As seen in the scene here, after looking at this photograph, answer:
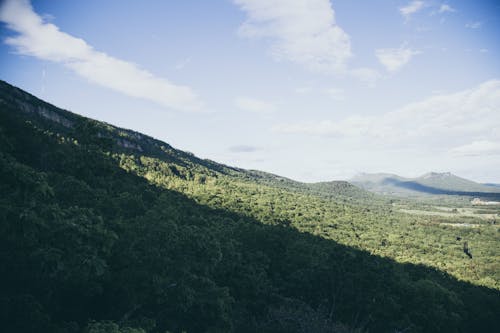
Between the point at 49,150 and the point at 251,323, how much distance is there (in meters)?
41.0

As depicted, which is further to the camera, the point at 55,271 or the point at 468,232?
the point at 468,232

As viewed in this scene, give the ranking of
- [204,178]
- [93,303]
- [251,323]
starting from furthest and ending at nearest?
[204,178], [251,323], [93,303]

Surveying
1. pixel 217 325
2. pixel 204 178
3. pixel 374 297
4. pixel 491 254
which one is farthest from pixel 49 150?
pixel 491 254

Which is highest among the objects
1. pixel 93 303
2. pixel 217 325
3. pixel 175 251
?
pixel 175 251

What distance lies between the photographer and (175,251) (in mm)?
18672

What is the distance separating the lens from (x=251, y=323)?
22922mm

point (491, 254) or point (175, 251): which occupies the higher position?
point (175, 251)

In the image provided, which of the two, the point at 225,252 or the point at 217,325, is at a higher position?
the point at 225,252

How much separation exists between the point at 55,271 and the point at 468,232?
7637 inches

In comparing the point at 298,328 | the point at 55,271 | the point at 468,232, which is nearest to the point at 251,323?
the point at 298,328

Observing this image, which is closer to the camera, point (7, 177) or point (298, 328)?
point (7, 177)

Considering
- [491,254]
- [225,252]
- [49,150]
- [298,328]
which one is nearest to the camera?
[298,328]

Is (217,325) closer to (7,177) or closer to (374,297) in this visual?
(7,177)

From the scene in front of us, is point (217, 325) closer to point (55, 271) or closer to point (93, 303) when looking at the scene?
point (93, 303)
